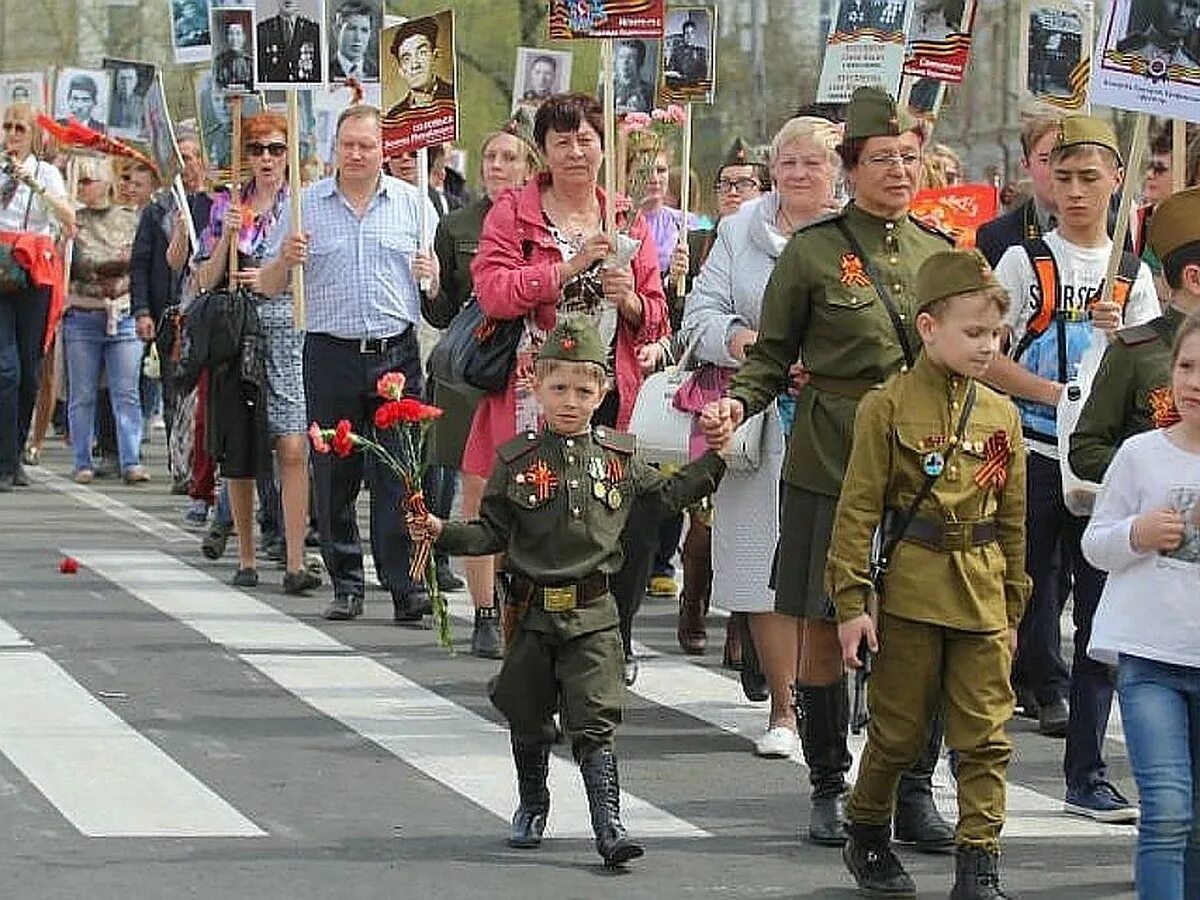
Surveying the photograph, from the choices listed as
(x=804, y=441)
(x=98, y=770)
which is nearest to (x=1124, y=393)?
(x=804, y=441)

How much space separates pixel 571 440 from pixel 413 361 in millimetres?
5472

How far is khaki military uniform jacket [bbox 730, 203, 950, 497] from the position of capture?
29.4ft

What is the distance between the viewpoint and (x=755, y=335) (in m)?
10.3

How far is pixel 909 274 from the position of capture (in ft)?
29.6

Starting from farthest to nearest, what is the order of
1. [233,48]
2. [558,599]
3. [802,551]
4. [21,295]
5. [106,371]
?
[106,371] → [21,295] → [233,48] → [802,551] → [558,599]

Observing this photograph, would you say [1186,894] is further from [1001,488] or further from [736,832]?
[736,832]

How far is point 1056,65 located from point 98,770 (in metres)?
5.65

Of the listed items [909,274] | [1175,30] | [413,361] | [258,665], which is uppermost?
[1175,30]

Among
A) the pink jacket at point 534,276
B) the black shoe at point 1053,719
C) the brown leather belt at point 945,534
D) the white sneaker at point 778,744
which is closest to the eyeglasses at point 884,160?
the brown leather belt at point 945,534

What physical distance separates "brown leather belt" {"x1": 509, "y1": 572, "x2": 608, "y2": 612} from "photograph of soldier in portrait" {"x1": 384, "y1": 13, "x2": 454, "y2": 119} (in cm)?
580

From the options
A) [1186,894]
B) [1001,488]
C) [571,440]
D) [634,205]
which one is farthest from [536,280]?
[1186,894]

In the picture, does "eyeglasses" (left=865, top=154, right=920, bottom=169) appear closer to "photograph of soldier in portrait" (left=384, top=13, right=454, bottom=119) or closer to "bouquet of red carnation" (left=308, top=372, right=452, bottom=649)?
"bouquet of red carnation" (left=308, top=372, right=452, bottom=649)

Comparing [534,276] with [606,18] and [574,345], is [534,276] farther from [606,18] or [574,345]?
[574,345]

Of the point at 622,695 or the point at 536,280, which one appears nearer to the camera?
the point at 622,695
